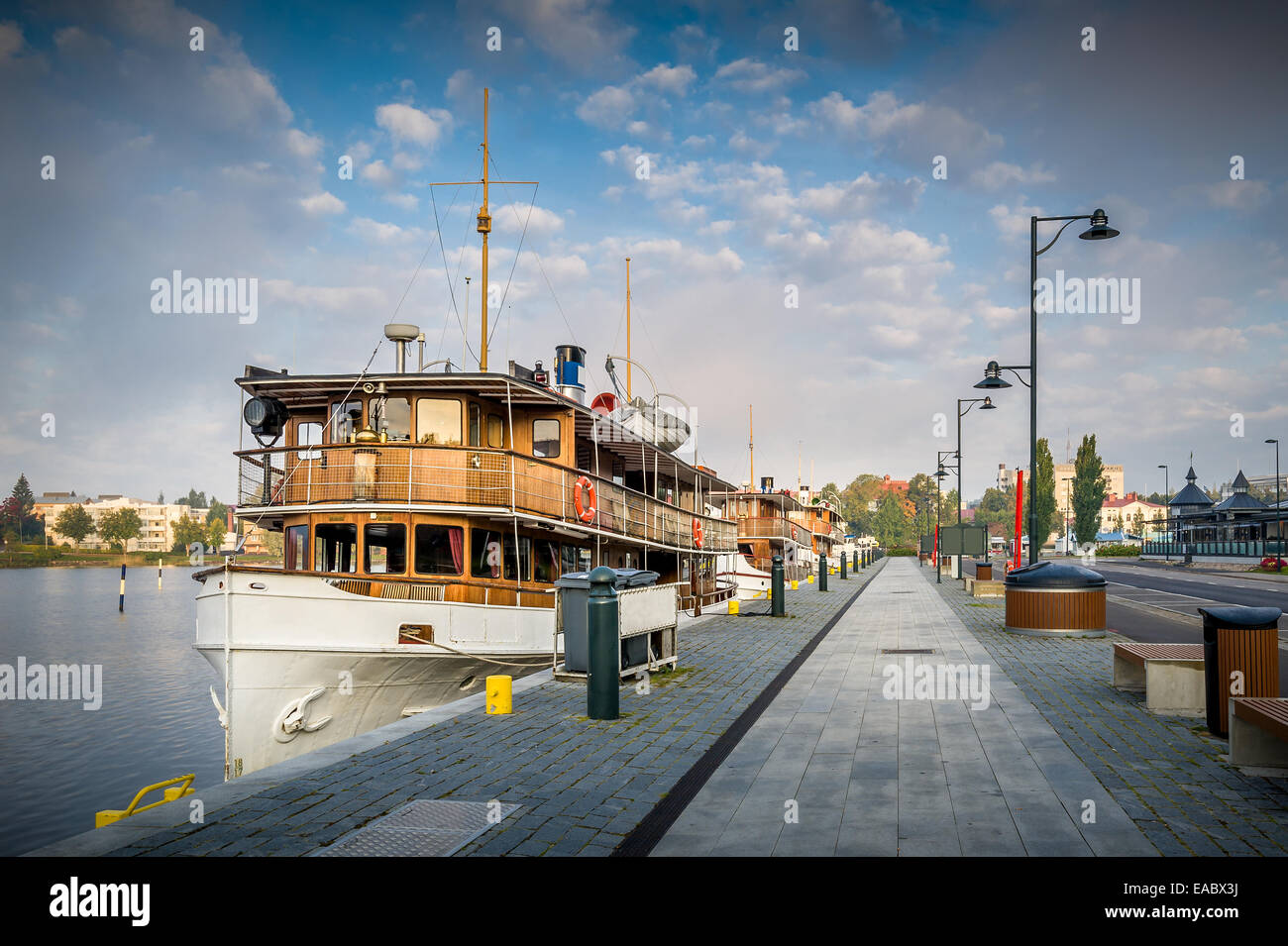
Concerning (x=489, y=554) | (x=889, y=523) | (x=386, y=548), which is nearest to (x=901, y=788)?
(x=489, y=554)

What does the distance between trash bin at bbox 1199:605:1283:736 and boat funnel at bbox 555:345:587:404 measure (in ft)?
49.1

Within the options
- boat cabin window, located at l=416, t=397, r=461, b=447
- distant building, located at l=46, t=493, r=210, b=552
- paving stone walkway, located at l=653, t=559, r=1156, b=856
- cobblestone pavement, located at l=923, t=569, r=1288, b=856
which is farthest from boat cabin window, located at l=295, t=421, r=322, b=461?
distant building, located at l=46, t=493, r=210, b=552

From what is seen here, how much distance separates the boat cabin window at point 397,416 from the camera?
48.9 feet

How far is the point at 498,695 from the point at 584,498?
7813 mm

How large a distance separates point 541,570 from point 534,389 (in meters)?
4.19

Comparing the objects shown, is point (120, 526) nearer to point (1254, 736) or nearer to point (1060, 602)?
point (1060, 602)

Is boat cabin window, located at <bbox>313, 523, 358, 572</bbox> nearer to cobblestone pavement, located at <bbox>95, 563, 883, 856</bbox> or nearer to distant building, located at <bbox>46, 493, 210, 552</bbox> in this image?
cobblestone pavement, located at <bbox>95, 563, 883, 856</bbox>

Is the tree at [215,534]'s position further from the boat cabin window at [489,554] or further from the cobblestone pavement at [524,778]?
the cobblestone pavement at [524,778]

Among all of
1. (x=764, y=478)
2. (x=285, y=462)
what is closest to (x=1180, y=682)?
(x=285, y=462)

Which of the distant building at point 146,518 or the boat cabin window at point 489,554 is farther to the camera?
the distant building at point 146,518

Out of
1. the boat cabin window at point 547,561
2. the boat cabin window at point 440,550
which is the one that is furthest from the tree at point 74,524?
the boat cabin window at point 440,550

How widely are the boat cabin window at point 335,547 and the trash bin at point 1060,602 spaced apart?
43.5 ft

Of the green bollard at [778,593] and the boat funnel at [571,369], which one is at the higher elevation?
the boat funnel at [571,369]

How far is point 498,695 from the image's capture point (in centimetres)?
895
